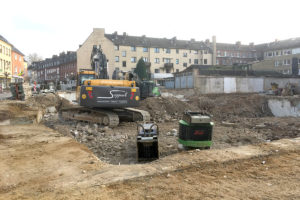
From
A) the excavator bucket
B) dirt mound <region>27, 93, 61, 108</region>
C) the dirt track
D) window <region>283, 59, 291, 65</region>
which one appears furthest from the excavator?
window <region>283, 59, 291, 65</region>

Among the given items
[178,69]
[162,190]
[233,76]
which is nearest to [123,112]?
[162,190]

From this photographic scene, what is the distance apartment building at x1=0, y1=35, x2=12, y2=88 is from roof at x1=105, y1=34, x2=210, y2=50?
21589 millimetres

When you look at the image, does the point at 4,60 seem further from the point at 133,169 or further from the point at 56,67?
the point at 133,169

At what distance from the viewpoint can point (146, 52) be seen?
5959cm

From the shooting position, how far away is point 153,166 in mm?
5383

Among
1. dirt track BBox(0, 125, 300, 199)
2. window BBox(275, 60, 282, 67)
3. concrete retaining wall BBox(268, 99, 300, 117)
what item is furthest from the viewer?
window BBox(275, 60, 282, 67)

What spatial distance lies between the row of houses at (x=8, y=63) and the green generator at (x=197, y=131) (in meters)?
41.6

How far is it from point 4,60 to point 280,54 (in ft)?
221

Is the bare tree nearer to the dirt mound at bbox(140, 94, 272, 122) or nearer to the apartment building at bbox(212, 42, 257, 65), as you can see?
the apartment building at bbox(212, 42, 257, 65)

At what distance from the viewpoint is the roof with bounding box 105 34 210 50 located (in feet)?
193

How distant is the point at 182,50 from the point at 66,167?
60424mm

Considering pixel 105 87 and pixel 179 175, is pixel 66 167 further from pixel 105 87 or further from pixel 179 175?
pixel 105 87

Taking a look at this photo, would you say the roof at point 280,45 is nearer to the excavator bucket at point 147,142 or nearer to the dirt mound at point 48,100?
the dirt mound at point 48,100

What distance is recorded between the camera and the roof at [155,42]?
5893 centimetres
